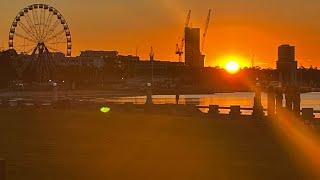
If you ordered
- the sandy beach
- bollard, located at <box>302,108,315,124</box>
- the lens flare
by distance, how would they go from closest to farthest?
the sandy beach
bollard, located at <box>302,108,315,124</box>
the lens flare

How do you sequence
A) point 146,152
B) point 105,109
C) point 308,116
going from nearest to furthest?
1. point 146,152
2. point 308,116
3. point 105,109

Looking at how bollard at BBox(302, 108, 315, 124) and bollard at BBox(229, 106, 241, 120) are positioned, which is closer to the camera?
bollard at BBox(302, 108, 315, 124)

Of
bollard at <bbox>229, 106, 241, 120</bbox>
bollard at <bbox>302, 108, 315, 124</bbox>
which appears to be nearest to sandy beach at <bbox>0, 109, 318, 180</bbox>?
bollard at <bbox>302, 108, 315, 124</bbox>

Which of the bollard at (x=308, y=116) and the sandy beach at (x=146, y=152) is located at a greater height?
the bollard at (x=308, y=116)

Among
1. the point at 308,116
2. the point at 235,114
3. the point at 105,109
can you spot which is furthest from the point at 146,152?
the point at 105,109

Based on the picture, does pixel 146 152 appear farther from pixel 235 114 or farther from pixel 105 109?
pixel 105 109

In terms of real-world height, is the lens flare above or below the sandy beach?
above

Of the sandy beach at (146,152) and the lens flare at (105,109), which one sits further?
the lens flare at (105,109)

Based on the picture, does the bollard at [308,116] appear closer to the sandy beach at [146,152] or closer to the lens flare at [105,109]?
the sandy beach at [146,152]

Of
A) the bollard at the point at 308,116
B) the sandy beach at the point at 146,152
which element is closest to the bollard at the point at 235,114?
the bollard at the point at 308,116

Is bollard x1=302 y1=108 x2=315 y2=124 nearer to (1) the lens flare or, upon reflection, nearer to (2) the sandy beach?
(2) the sandy beach

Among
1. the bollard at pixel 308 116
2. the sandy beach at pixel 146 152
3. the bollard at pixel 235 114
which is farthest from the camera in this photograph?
the bollard at pixel 235 114

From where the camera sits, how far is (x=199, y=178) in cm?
1538

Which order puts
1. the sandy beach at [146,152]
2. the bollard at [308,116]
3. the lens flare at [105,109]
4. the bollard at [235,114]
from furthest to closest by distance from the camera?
1. the lens flare at [105,109]
2. the bollard at [235,114]
3. the bollard at [308,116]
4. the sandy beach at [146,152]
